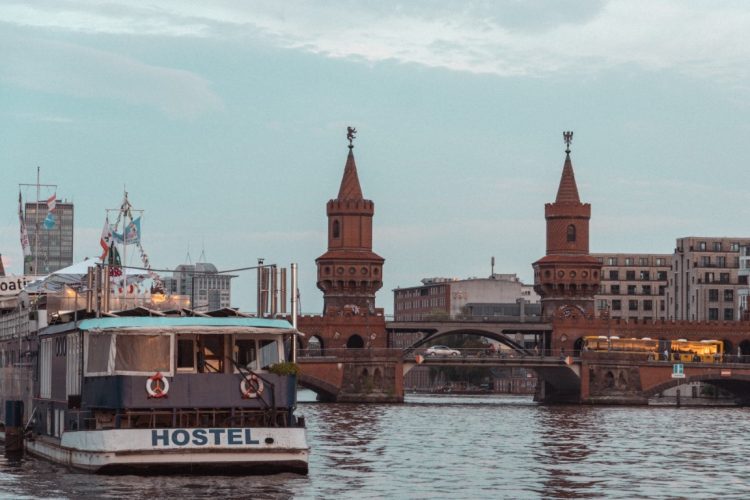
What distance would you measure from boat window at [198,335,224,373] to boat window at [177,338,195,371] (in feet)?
1.17

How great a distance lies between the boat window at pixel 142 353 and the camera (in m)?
51.6

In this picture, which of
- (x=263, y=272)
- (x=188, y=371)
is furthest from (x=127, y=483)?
(x=263, y=272)

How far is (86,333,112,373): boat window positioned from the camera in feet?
171

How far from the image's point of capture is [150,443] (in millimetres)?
49688

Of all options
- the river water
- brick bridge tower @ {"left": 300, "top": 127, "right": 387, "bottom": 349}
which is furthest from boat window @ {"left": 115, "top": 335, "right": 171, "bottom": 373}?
brick bridge tower @ {"left": 300, "top": 127, "right": 387, "bottom": 349}

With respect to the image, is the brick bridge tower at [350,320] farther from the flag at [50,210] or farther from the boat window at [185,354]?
the boat window at [185,354]

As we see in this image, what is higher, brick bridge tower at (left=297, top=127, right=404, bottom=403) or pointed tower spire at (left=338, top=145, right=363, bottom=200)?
pointed tower spire at (left=338, top=145, right=363, bottom=200)

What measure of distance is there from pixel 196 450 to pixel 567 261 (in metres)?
128

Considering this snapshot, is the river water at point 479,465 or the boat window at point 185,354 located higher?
the boat window at point 185,354

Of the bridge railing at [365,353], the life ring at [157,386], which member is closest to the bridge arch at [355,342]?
the bridge railing at [365,353]

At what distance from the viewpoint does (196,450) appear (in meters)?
49.8

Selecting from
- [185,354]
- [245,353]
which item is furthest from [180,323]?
[245,353]

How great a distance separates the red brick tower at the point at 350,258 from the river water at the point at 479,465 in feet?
190

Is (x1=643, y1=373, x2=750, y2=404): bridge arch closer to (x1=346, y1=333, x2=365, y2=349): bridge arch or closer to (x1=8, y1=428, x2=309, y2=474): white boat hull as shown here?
(x1=346, y1=333, x2=365, y2=349): bridge arch
